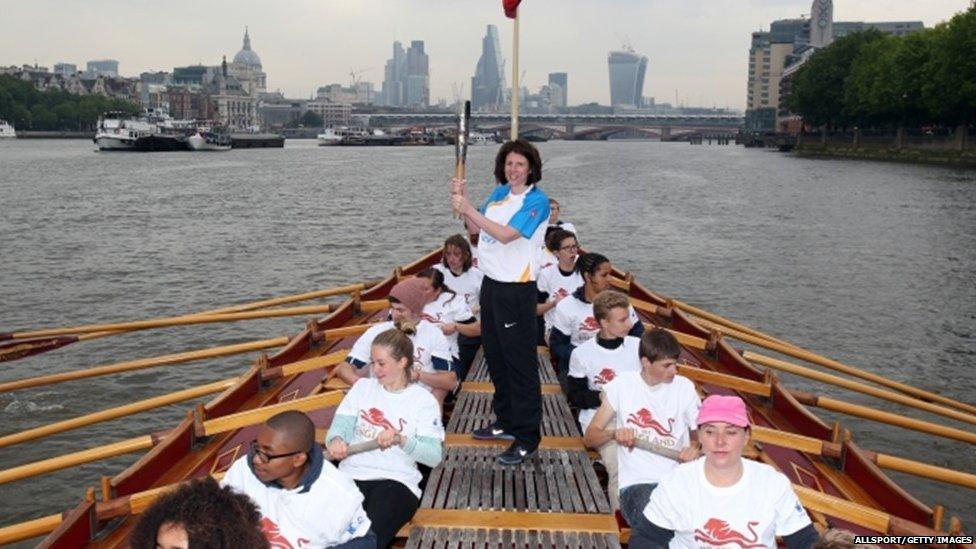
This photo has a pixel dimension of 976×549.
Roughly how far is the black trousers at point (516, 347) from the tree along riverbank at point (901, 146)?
232 feet

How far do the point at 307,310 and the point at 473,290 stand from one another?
432 centimetres

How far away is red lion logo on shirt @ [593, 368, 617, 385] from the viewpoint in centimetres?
637

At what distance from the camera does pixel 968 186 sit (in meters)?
48.6

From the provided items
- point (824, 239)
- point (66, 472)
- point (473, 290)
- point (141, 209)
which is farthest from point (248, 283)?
point (824, 239)

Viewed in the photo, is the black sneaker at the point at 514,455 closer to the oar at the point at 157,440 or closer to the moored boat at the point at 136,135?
the oar at the point at 157,440

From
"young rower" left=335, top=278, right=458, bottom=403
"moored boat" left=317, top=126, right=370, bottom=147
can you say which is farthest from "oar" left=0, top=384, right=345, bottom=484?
"moored boat" left=317, top=126, right=370, bottom=147

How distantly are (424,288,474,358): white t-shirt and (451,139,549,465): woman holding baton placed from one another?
2.03 m

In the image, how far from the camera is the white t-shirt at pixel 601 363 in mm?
6379

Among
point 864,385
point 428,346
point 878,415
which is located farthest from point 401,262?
point 878,415

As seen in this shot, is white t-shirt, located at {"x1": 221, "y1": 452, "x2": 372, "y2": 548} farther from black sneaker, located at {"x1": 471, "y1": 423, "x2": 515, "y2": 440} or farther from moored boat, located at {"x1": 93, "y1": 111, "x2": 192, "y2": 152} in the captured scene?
moored boat, located at {"x1": 93, "y1": 111, "x2": 192, "y2": 152}

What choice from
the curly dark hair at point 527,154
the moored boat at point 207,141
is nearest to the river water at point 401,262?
the curly dark hair at point 527,154

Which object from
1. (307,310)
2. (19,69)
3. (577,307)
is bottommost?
(307,310)

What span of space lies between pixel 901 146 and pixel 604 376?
86947mm

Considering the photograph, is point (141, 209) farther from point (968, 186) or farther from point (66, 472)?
point (968, 186)
